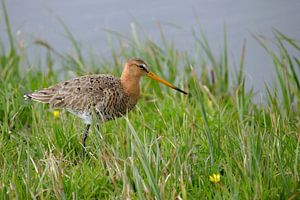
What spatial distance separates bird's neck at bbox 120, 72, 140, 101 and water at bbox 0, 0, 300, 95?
7.78 ft

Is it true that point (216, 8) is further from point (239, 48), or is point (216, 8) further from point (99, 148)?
point (99, 148)

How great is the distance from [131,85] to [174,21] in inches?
134

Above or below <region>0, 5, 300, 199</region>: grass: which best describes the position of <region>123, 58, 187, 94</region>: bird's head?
above

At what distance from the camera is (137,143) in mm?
4215

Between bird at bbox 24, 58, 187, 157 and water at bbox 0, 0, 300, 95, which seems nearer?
bird at bbox 24, 58, 187, 157

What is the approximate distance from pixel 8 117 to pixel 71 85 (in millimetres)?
588

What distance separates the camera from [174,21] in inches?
364

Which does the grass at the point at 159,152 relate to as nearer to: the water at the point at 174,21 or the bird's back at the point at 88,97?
the bird's back at the point at 88,97

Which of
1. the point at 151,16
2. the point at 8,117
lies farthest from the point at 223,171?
the point at 151,16

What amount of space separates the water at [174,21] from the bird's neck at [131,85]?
7.78 feet

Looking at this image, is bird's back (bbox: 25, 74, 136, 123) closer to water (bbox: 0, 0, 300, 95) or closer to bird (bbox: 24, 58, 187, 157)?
bird (bbox: 24, 58, 187, 157)

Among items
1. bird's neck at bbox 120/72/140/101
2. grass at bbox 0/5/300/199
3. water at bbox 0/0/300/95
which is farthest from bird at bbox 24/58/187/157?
water at bbox 0/0/300/95

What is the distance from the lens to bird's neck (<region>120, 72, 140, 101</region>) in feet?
19.5

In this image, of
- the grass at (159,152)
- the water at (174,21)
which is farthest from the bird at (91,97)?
the water at (174,21)
